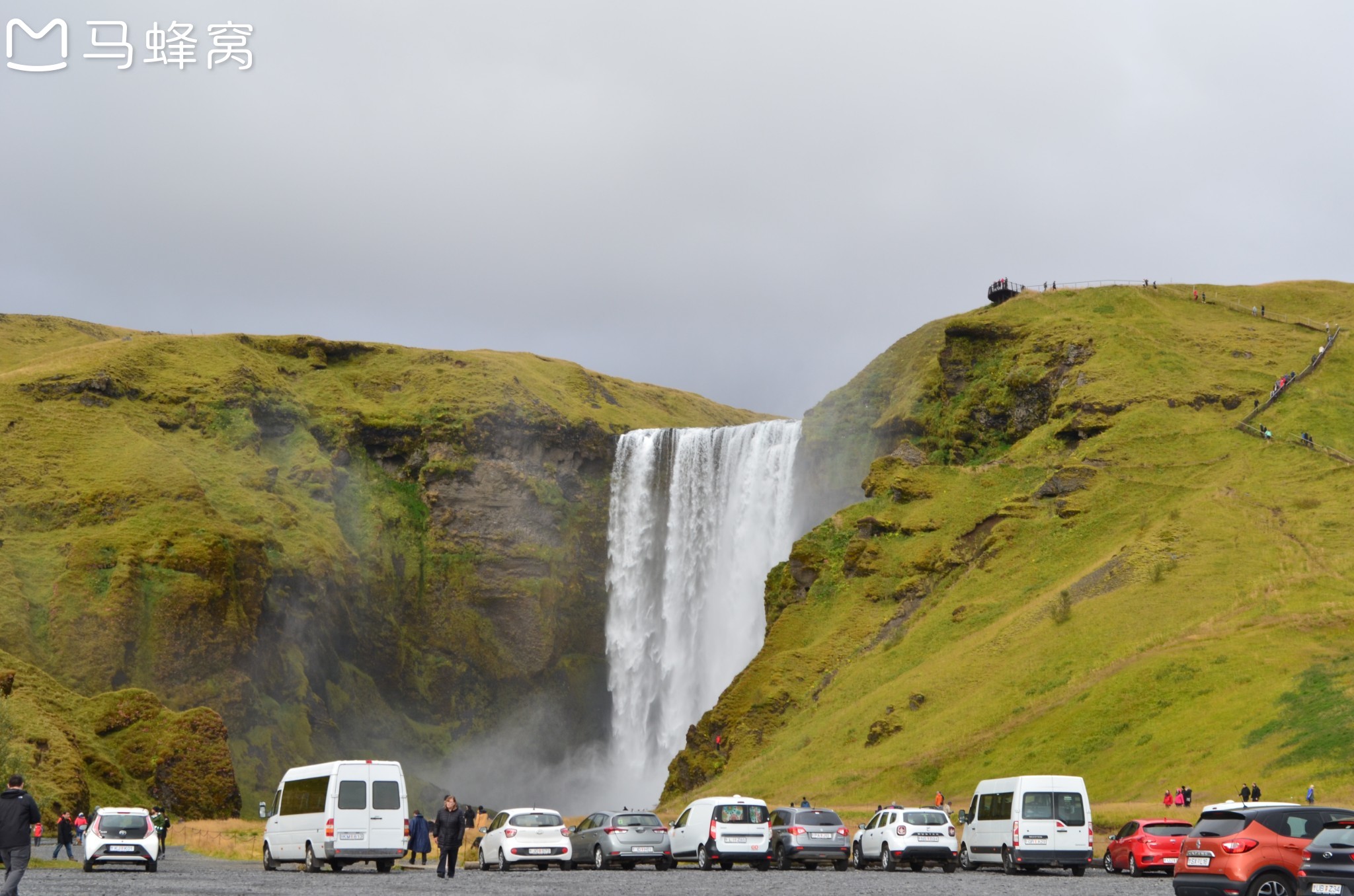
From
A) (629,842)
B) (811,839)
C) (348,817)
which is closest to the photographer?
(348,817)

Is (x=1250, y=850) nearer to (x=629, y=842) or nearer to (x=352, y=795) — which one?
(x=629, y=842)

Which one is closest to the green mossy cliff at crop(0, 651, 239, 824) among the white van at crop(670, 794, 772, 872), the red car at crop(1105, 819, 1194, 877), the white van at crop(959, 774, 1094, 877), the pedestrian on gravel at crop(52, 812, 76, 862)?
the pedestrian on gravel at crop(52, 812, 76, 862)

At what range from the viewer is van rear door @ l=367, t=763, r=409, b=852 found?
34125 millimetres

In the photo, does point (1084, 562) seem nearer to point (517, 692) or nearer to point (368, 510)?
point (517, 692)

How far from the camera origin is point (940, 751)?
55.6 metres

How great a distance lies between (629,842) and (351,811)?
313 inches

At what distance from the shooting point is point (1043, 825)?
3369 centimetres

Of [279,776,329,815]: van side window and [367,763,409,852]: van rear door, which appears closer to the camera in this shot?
[367,763,409,852]: van rear door

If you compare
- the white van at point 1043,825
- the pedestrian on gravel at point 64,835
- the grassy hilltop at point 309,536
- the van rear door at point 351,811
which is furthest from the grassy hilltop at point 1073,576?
the grassy hilltop at point 309,536

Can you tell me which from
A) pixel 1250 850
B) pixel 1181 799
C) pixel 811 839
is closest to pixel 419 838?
pixel 811 839

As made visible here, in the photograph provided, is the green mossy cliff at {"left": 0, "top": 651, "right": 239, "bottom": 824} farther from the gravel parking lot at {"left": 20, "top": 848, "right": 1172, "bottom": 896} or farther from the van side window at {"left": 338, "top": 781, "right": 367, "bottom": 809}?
the van side window at {"left": 338, "top": 781, "right": 367, "bottom": 809}

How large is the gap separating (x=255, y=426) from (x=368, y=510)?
1210 centimetres

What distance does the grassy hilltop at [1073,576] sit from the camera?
163 feet

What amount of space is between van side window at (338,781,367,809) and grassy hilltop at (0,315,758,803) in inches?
2122
